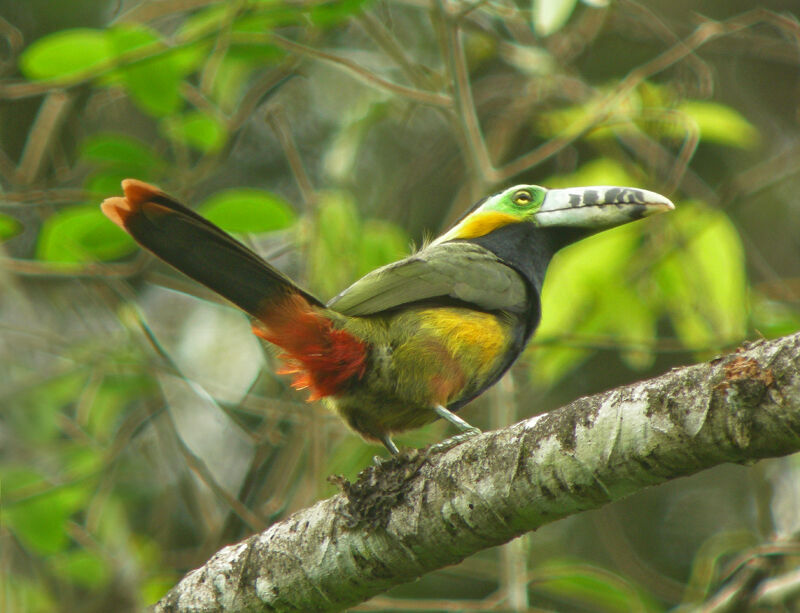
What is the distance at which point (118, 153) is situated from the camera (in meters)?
3.50

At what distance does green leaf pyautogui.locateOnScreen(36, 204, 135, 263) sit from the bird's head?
1.30m

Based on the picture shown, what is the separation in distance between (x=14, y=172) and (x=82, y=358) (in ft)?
2.84

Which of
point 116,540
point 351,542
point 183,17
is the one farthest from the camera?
point 183,17

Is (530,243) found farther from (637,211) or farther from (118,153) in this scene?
(118,153)

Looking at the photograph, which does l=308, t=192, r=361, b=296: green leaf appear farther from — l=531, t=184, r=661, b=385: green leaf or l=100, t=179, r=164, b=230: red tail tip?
l=100, t=179, r=164, b=230: red tail tip

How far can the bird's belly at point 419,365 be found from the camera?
292 centimetres

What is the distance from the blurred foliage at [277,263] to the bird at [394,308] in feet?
1.23

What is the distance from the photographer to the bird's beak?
3.18m

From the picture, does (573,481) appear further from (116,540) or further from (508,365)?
Answer: (116,540)

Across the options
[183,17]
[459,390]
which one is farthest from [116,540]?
[183,17]

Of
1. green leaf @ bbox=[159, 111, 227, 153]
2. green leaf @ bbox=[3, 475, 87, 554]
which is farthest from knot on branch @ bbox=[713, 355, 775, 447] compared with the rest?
green leaf @ bbox=[3, 475, 87, 554]

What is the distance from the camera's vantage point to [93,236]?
326cm

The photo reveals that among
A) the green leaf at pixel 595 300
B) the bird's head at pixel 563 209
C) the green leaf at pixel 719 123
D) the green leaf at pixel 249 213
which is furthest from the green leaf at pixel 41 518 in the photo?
the green leaf at pixel 719 123

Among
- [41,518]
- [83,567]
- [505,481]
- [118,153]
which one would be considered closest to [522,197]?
[118,153]
